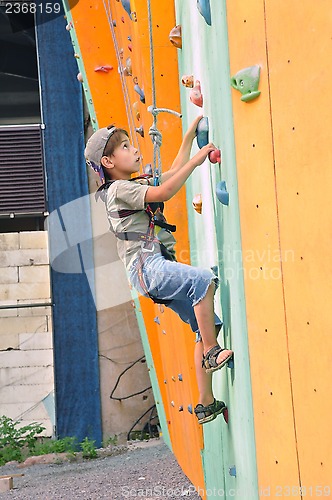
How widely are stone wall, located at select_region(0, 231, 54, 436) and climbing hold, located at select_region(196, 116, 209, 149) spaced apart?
425 cm

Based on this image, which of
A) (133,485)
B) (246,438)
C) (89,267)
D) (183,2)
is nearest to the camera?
(246,438)

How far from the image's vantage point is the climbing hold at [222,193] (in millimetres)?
2525

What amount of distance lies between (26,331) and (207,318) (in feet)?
14.5

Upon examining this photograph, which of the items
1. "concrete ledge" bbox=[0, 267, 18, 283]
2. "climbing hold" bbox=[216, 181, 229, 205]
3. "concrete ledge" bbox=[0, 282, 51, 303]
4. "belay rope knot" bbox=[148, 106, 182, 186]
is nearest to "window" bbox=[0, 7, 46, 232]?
"concrete ledge" bbox=[0, 267, 18, 283]

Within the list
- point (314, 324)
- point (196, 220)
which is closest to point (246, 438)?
point (314, 324)

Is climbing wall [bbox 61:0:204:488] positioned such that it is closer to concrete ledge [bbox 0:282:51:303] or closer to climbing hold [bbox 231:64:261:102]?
climbing hold [bbox 231:64:261:102]

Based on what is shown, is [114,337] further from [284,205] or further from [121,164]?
[284,205]

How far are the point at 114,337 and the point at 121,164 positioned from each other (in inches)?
162

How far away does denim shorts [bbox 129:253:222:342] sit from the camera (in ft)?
9.07

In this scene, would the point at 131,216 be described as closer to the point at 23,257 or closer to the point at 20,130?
the point at 23,257

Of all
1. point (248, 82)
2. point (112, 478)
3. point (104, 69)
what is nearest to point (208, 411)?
point (248, 82)

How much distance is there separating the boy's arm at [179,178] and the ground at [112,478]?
2.03 metres

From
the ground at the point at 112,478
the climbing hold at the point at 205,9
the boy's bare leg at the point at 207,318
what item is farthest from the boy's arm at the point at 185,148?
the ground at the point at 112,478

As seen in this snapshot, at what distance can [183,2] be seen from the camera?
339 centimetres
